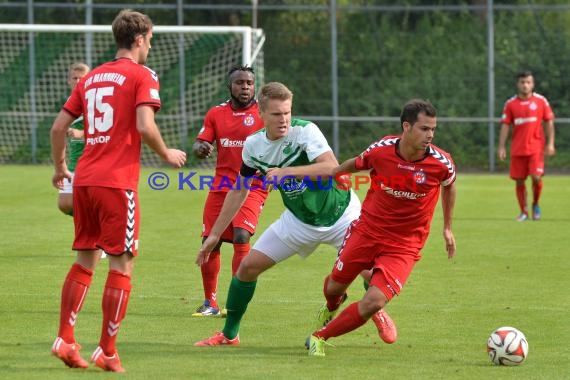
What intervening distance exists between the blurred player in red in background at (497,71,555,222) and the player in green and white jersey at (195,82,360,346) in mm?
8981

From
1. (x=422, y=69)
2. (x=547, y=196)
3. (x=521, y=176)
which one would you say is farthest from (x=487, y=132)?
(x=521, y=176)

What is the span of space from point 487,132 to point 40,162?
10.1 meters

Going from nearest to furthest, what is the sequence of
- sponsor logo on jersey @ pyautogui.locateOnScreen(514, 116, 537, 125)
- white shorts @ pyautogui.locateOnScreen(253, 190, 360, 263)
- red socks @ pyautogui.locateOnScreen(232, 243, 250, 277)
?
1. white shorts @ pyautogui.locateOnScreen(253, 190, 360, 263)
2. red socks @ pyautogui.locateOnScreen(232, 243, 250, 277)
3. sponsor logo on jersey @ pyautogui.locateOnScreen(514, 116, 537, 125)

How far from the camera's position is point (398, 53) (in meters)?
27.1

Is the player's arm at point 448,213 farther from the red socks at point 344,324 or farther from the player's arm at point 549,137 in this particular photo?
the player's arm at point 549,137

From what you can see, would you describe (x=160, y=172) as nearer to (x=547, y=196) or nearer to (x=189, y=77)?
(x=189, y=77)

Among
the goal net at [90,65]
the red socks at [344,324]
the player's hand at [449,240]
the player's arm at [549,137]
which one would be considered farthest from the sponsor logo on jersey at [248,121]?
the goal net at [90,65]

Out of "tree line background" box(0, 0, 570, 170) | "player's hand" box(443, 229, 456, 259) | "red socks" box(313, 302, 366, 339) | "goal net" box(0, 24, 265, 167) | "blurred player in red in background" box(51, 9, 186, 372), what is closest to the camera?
"blurred player in red in background" box(51, 9, 186, 372)

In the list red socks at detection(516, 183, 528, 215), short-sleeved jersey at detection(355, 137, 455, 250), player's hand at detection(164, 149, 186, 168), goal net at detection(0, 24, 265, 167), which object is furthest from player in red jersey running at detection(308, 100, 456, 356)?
goal net at detection(0, 24, 265, 167)

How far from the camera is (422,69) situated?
1055 inches

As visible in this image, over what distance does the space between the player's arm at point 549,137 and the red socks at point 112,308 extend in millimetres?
11215

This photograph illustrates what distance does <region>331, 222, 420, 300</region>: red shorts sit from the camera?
705cm

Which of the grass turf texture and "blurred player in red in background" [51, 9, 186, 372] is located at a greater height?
"blurred player in red in background" [51, 9, 186, 372]

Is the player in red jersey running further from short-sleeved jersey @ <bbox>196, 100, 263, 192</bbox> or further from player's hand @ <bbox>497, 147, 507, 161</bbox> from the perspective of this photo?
player's hand @ <bbox>497, 147, 507, 161</bbox>
